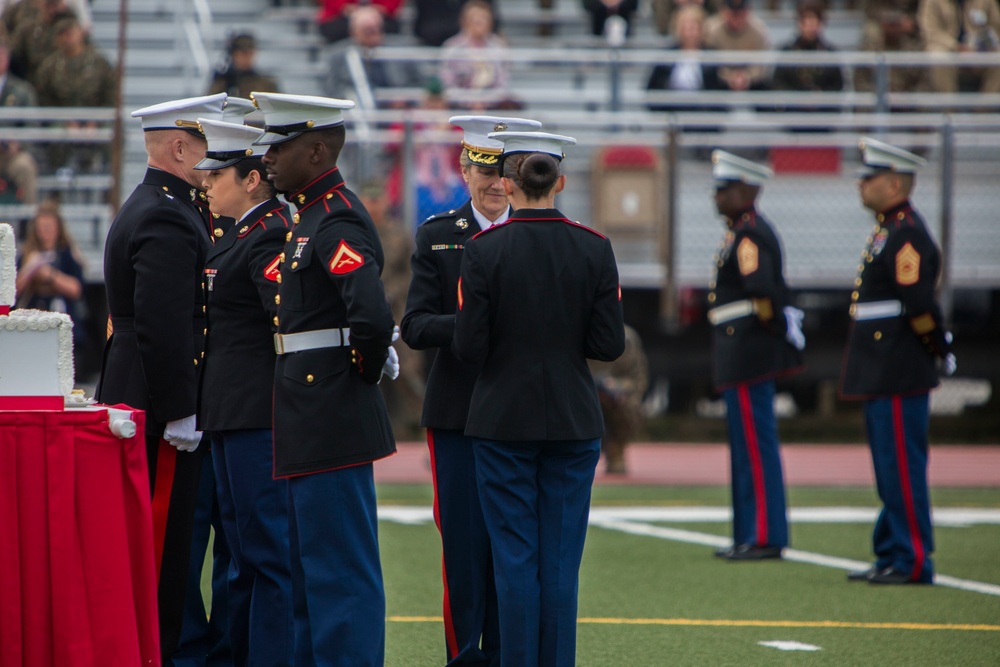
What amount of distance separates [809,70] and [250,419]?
10174mm

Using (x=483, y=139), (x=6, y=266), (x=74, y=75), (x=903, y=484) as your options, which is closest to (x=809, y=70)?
(x=74, y=75)

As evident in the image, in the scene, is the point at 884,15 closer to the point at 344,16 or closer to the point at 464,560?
the point at 344,16

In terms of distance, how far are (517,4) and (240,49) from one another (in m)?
5.13

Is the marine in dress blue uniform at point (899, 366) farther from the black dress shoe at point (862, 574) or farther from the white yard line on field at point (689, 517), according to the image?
the white yard line on field at point (689, 517)

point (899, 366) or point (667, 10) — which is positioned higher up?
point (667, 10)

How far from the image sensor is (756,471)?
8.08m

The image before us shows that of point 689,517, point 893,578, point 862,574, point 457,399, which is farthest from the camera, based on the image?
point 689,517

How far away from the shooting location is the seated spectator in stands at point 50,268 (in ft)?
38.1

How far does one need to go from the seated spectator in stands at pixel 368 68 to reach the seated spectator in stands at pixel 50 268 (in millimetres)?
3160

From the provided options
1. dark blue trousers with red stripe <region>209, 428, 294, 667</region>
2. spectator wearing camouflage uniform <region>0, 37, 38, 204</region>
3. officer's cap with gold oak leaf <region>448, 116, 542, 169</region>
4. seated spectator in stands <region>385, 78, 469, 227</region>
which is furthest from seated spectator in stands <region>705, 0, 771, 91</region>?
dark blue trousers with red stripe <region>209, 428, 294, 667</region>

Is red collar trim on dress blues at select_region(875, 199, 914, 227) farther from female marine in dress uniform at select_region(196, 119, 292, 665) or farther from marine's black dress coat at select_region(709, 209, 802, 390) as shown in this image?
female marine in dress uniform at select_region(196, 119, 292, 665)

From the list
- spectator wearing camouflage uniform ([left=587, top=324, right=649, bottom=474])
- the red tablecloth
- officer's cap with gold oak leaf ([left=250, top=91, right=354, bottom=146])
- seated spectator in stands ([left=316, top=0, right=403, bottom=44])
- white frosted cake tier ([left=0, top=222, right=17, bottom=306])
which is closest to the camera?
the red tablecloth

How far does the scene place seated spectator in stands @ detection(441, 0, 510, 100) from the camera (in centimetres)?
1393

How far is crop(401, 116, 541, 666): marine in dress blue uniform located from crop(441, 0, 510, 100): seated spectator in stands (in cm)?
862
